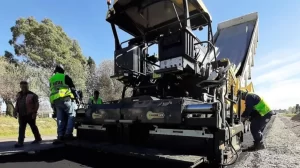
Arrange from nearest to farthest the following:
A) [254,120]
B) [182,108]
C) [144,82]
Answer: [182,108] → [144,82] → [254,120]

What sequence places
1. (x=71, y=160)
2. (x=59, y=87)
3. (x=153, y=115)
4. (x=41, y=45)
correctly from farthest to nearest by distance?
(x=41, y=45) → (x=59, y=87) → (x=71, y=160) → (x=153, y=115)

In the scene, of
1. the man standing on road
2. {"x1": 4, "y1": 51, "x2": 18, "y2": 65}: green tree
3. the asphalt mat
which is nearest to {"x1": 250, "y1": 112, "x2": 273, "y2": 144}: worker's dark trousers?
the asphalt mat

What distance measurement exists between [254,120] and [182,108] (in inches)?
137

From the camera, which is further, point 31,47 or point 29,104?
point 31,47

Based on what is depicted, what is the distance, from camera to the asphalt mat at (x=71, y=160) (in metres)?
2.89

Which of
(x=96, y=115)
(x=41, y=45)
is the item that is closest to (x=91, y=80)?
(x=41, y=45)

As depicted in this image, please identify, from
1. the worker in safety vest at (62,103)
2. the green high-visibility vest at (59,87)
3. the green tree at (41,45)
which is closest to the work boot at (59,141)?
the worker in safety vest at (62,103)

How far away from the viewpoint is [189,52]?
3281 mm

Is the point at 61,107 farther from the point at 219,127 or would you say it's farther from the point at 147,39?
the point at 219,127

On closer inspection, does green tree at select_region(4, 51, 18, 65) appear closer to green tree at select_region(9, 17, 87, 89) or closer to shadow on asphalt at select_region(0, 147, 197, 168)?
green tree at select_region(9, 17, 87, 89)

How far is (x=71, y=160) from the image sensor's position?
316 cm

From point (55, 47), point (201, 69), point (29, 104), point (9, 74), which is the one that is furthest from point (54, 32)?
point (201, 69)

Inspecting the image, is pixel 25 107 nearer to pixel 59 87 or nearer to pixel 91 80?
pixel 59 87

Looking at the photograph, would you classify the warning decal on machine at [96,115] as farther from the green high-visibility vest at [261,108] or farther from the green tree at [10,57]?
the green tree at [10,57]
